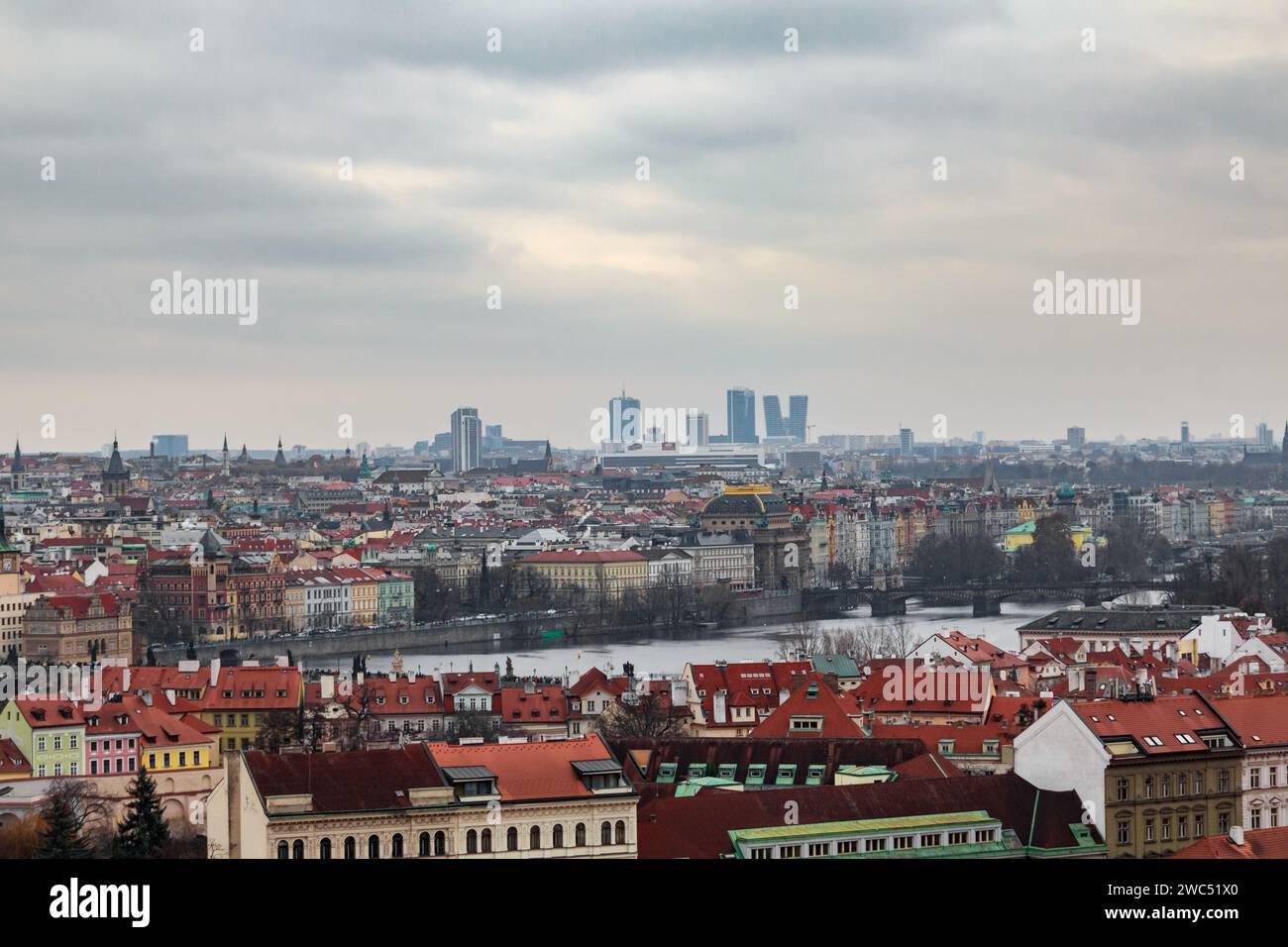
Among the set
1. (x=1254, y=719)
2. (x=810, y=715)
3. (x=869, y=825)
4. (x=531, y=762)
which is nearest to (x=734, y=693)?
(x=810, y=715)

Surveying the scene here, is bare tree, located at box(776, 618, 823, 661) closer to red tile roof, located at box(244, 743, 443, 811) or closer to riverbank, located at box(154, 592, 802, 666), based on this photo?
riverbank, located at box(154, 592, 802, 666)

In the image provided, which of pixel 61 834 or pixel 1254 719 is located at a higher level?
pixel 1254 719

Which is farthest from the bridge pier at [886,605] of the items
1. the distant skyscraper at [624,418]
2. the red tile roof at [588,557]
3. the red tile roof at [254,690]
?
the distant skyscraper at [624,418]

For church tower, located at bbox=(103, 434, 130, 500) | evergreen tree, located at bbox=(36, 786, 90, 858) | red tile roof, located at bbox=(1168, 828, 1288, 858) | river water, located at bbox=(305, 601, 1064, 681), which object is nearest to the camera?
red tile roof, located at bbox=(1168, 828, 1288, 858)

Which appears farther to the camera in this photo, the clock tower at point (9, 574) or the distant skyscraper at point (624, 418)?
the distant skyscraper at point (624, 418)

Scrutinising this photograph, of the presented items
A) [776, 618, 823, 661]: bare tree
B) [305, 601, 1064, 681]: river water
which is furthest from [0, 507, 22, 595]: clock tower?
[776, 618, 823, 661]: bare tree

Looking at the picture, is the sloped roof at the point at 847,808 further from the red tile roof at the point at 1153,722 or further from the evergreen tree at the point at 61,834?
the evergreen tree at the point at 61,834

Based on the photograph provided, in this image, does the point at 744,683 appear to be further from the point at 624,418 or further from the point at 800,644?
the point at 624,418
